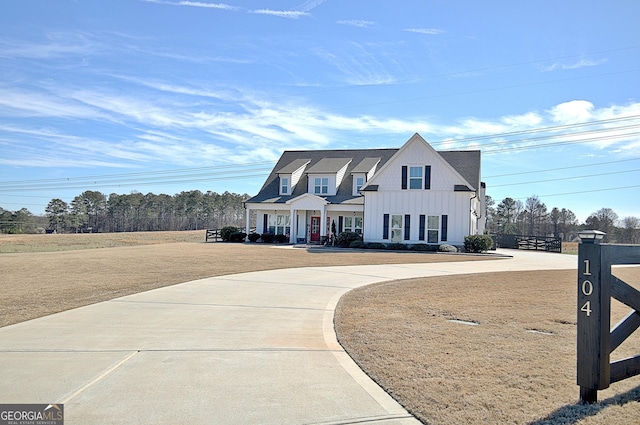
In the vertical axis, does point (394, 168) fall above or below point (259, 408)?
above

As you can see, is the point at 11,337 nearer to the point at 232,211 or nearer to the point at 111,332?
the point at 111,332

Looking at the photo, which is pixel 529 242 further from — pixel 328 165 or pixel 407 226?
pixel 328 165

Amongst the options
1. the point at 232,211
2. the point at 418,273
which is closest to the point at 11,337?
the point at 418,273

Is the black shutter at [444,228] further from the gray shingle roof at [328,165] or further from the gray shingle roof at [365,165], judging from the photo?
the gray shingle roof at [328,165]

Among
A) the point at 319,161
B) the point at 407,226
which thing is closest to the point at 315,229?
the point at 319,161

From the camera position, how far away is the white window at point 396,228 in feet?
111

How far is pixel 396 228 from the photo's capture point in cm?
3381

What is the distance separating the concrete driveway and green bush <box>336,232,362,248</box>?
23.5m

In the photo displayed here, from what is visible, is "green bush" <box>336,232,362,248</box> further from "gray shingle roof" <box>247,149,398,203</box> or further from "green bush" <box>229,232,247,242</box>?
"green bush" <box>229,232,247,242</box>

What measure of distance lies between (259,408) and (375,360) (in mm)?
2083

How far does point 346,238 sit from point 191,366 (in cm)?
2833

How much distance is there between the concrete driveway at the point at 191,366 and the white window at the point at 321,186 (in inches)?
1162

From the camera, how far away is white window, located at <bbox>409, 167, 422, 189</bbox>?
33312 mm

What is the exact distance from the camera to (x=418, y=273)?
55.3ft
